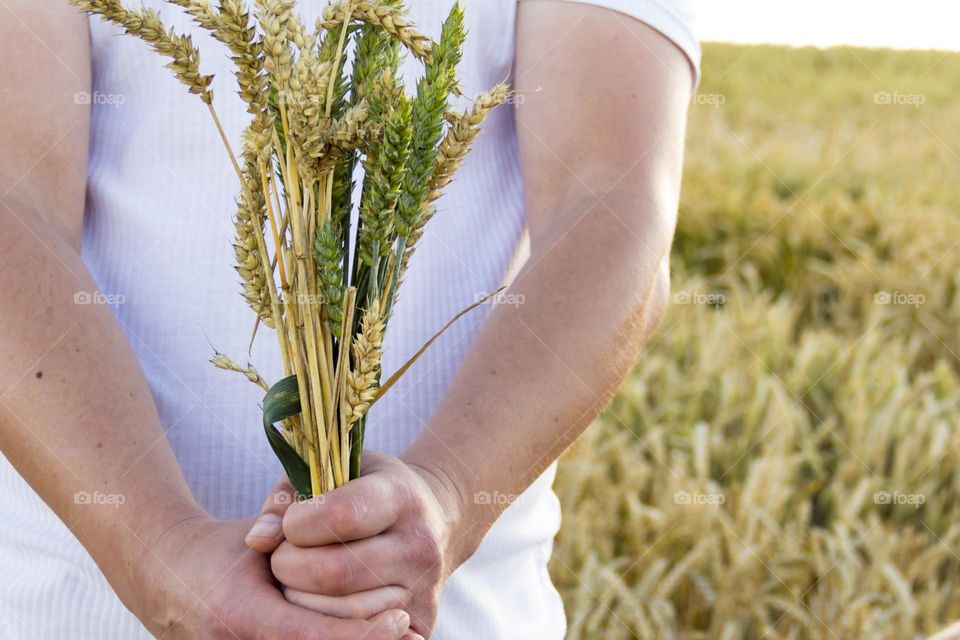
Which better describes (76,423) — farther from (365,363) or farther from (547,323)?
(547,323)

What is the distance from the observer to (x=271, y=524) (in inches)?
39.8

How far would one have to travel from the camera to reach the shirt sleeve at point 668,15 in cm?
134

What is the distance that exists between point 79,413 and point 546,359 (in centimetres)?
53

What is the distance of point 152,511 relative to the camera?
1.09 meters

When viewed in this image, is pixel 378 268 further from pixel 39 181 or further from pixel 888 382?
pixel 888 382

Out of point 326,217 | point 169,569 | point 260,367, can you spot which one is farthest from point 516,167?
point 169,569

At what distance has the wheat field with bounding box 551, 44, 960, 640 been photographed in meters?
2.43

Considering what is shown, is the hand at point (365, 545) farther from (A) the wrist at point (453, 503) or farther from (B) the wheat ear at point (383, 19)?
(B) the wheat ear at point (383, 19)

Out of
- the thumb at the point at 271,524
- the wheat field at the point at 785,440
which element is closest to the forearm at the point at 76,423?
the thumb at the point at 271,524

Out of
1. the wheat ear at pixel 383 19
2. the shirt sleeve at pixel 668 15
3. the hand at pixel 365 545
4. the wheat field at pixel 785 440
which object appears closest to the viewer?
the wheat ear at pixel 383 19

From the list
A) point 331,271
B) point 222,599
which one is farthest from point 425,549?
point 331,271

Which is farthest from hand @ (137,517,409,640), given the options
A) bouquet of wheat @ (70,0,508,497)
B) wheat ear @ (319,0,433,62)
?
wheat ear @ (319,0,433,62)

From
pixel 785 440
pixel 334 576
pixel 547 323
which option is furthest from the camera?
pixel 785 440

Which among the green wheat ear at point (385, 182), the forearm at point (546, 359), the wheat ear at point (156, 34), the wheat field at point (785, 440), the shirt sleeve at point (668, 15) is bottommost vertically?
the wheat field at point (785, 440)
